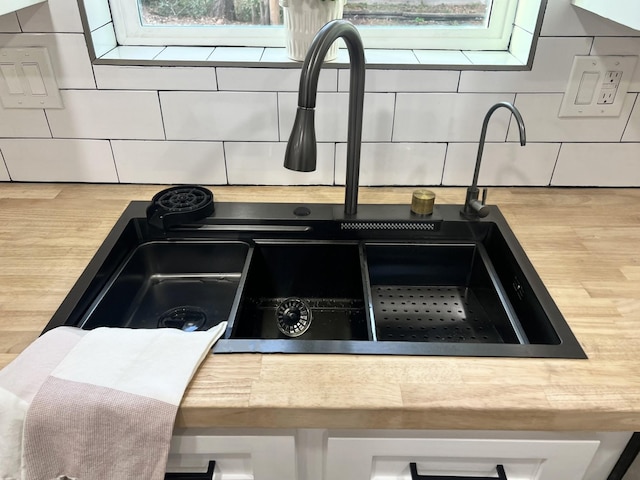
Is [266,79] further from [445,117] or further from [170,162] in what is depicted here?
[445,117]

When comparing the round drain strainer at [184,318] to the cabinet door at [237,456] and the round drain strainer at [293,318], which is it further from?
the cabinet door at [237,456]

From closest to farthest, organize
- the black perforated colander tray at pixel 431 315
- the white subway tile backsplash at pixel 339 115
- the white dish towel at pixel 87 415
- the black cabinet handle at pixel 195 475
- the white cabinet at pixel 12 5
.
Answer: the white dish towel at pixel 87 415 < the black cabinet handle at pixel 195 475 < the white cabinet at pixel 12 5 < the black perforated colander tray at pixel 431 315 < the white subway tile backsplash at pixel 339 115

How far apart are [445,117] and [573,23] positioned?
32 cm

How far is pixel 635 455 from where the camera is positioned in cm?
78

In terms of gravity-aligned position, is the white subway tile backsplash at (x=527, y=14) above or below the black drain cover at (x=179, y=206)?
above

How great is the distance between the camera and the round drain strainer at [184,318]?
1.01m

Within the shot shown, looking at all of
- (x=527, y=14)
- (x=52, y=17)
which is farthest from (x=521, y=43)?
(x=52, y=17)

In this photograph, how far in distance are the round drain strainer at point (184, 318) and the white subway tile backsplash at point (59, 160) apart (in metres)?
0.40

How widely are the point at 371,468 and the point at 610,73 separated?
97 centimetres

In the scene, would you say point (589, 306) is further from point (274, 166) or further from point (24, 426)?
point (24, 426)

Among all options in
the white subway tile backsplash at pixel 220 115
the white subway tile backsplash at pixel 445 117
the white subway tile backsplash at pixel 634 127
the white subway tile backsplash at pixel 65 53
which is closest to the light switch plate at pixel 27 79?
the white subway tile backsplash at pixel 65 53

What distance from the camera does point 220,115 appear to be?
1.14 meters

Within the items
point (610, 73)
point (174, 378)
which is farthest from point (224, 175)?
point (610, 73)

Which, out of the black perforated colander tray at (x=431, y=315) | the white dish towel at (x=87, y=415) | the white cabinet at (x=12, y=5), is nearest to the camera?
the white dish towel at (x=87, y=415)
